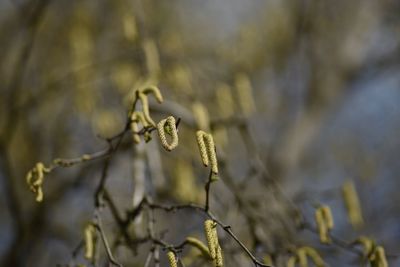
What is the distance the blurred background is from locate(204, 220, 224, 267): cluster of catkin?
Result: 55cm

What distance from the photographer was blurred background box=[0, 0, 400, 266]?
275 centimetres

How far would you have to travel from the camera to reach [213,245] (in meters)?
1.60

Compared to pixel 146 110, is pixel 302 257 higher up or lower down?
lower down

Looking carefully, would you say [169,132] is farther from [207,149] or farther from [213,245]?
[213,245]

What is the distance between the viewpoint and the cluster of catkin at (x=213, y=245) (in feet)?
5.21

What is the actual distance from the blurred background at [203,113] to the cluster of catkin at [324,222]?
0.49ft

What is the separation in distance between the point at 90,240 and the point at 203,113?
0.90 metres

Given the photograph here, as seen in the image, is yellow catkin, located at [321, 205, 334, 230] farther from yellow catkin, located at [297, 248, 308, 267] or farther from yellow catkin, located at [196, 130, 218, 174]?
yellow catkin, located at [196, 130, 218, 174]

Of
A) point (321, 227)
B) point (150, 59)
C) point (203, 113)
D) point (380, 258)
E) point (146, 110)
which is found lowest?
point (380, 258)

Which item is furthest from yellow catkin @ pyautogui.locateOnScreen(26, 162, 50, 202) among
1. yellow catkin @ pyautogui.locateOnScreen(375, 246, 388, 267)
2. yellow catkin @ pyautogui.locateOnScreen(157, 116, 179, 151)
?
yellow catkin @ pyautogui.locateOnScreen(375, 246, 388, 267)

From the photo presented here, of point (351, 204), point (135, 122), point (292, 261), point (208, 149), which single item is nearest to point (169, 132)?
point (208, 149)

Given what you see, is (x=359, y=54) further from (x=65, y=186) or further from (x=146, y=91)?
(x=146, y=91)

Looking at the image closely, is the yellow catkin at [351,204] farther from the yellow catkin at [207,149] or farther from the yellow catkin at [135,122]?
the yellow catkin at [207,149]

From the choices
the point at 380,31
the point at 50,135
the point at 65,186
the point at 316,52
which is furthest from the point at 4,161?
the point at 380,31
